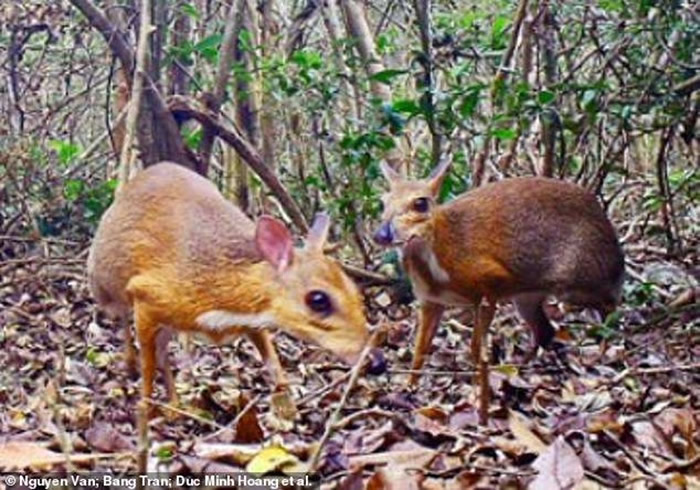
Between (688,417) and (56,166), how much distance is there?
703 centimetres

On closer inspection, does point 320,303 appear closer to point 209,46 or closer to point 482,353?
point 482,353

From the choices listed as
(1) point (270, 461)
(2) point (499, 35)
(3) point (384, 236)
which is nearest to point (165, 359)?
(3) point (384, 236)

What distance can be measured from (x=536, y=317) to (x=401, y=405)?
2.04 m

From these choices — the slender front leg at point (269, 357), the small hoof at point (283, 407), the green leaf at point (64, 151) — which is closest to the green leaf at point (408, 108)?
the slender front leg at point (269, 357)

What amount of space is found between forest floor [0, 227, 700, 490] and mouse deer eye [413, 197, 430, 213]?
2.66ft

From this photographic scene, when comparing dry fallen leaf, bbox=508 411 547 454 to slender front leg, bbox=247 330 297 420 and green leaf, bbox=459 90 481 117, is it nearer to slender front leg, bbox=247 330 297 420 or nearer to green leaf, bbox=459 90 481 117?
slender front leg, bbox=247 330 297 420

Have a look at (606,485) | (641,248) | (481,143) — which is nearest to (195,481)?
(606,485)

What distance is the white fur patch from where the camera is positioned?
5.05 m

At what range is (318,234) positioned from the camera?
16.6 feet

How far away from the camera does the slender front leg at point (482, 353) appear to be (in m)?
4.22

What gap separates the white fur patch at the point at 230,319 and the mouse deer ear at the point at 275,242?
0.74 feet

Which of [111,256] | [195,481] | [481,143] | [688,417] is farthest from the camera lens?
[481,143]

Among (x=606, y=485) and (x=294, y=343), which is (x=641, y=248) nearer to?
(x=294, y=343)

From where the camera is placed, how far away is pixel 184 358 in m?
6.50
